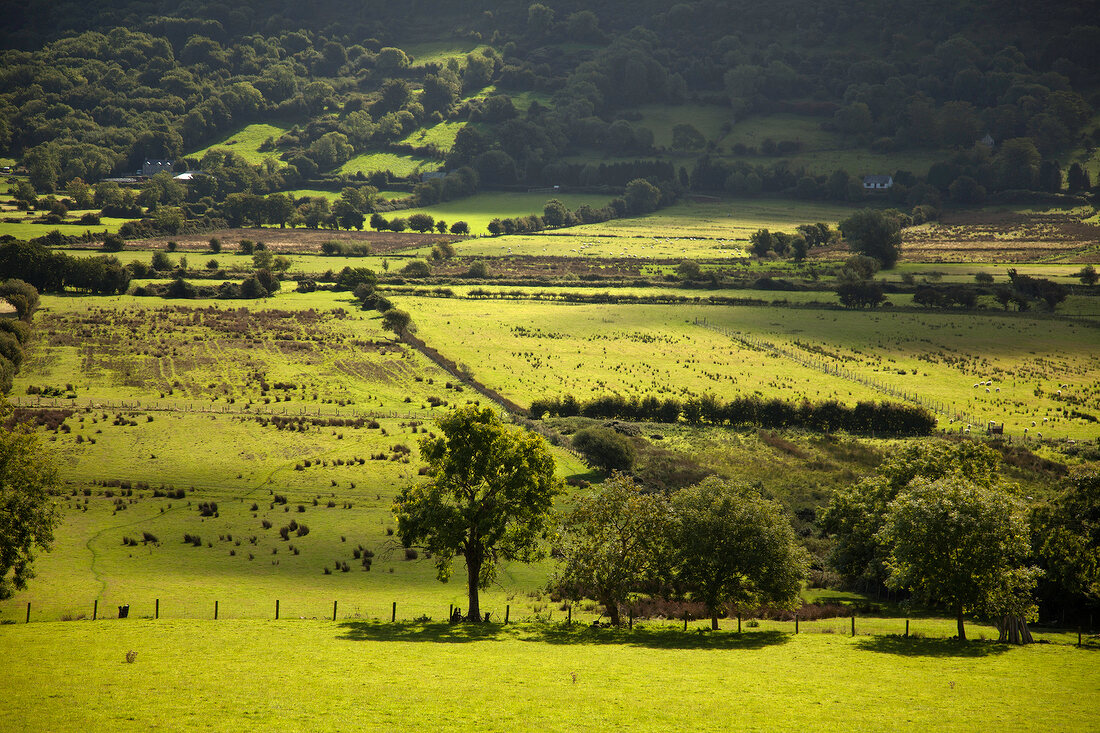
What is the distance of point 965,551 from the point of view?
134 feet

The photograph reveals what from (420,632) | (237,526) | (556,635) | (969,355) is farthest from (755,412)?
(420,632)

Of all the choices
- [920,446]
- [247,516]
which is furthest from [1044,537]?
[247,516]

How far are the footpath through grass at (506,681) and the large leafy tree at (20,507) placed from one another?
6132mm

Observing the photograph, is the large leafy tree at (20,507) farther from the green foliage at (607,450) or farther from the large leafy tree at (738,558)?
the green foliage at (607,450)

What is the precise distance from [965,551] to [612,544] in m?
17.6

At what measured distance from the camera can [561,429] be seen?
279 feet

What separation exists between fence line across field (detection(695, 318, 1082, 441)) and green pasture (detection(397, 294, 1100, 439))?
0.61m

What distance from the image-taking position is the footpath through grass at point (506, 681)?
28656 millimetres

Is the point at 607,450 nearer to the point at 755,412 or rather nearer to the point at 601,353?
the point at 755,412

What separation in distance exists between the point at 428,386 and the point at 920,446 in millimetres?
59738

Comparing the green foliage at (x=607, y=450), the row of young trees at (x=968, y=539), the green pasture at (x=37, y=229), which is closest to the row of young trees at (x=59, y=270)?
the green pasture at (x=37, y=229)

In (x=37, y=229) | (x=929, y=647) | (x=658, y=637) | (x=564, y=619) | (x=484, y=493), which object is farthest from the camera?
(x=37, y=229)

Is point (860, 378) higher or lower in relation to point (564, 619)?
higher

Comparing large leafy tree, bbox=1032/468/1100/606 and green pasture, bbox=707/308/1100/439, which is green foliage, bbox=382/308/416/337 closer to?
green pasture, bbox=707/308/1100/439
